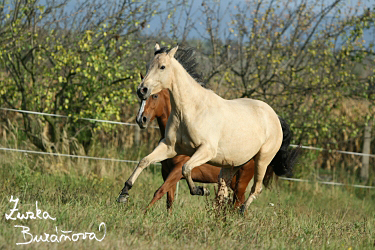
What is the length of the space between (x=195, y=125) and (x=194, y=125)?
1 cm

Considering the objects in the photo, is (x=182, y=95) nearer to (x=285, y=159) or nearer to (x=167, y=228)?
(x=167, y=228)

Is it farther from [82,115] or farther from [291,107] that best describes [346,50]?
[82,115]

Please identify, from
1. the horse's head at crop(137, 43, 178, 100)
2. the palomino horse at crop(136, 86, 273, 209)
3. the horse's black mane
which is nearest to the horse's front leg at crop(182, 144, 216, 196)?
the horse's head at crop(137, 43, 178, 100)

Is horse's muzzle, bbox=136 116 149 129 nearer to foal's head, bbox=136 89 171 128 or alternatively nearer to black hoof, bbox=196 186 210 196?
foal's head, bbox=136 89 171 128

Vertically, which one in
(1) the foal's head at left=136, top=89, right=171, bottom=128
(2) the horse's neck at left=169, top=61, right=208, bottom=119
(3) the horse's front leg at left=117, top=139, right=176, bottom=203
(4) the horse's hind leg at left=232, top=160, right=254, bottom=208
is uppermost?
(2) the horse's neck at left=169, top=61, right=208, bottom=119

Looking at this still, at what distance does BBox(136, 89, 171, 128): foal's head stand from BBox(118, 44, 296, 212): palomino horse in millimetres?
1088

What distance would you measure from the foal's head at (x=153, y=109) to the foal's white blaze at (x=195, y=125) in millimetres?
1115

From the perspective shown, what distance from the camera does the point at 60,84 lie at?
30.2 ft

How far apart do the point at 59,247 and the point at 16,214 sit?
2.99 ft

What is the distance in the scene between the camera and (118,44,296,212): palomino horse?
15.4ft

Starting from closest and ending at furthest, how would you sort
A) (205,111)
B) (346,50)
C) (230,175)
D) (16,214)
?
(16,214) → (205,111) → (230,175) → (346,50)

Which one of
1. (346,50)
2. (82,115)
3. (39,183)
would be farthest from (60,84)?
(346,50)

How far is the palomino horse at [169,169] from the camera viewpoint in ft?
19.3

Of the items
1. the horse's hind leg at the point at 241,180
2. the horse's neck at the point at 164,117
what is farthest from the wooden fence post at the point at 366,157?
the horse's neck at the point at 164,117
